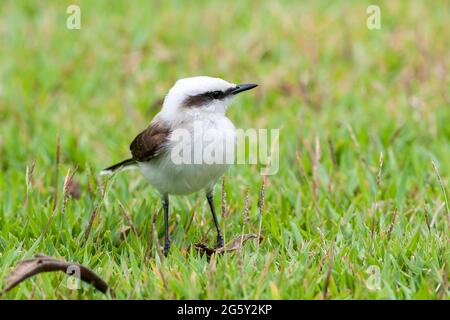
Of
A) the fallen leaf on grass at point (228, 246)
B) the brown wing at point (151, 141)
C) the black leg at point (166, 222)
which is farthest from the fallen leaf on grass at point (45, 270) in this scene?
the brown wing at point (151, 141)

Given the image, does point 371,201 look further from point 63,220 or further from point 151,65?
point 151,65

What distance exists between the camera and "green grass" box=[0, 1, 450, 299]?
450 centimetres

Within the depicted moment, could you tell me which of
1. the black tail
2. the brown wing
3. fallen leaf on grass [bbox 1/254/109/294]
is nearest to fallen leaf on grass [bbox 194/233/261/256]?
the brown wing

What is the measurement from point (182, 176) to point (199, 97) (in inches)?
21.2

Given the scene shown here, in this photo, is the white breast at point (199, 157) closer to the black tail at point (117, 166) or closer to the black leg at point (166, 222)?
the black leg at point (166, 222)

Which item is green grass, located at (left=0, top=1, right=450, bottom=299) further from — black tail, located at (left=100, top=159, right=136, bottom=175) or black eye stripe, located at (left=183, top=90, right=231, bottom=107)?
black eye stripe, located at (left=183, top=90, right=231, bottom=107)

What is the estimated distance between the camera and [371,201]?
5832 mm

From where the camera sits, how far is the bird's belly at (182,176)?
4.97 meters

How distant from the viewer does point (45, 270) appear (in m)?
4.05

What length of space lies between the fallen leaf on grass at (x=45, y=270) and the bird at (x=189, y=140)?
949 mm

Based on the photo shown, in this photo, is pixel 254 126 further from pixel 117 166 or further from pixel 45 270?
pixel 45 270

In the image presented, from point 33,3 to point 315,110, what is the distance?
180 inches

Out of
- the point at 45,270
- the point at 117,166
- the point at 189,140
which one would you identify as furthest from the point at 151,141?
the point at 45,270
